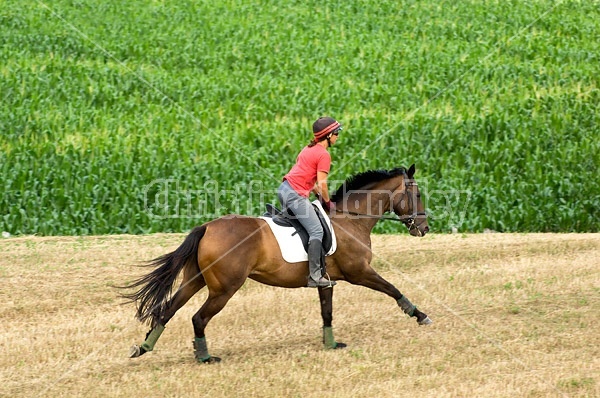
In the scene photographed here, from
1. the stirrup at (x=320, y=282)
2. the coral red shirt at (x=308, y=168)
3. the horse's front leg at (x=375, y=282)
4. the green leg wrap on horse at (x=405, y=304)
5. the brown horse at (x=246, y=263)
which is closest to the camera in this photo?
the brown horse at (x=246, y=263)

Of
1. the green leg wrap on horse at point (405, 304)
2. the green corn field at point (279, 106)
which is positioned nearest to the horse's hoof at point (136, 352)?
the green leg wrap on horse at point (405, 304)

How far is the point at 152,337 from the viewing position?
31.1 feet

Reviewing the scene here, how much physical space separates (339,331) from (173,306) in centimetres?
246

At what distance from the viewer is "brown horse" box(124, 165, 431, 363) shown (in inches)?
370

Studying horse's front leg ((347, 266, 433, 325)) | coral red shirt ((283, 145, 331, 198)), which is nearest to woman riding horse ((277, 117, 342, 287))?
coral red shirt ((283, 145, 331, 198))

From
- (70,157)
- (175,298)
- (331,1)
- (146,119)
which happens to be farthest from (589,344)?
(331,1)

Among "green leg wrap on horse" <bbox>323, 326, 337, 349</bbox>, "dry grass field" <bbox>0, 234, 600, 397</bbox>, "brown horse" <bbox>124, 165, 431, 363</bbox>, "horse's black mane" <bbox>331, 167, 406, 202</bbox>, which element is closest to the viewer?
"dry grass field" <bbox>0, 234, 600, 397</bbox>

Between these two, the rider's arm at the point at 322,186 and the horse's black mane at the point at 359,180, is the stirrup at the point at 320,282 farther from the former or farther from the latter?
the horse's black mane at the point at 359,180

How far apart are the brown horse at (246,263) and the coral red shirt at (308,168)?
1.93 feet

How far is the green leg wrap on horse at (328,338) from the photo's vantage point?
10055mm

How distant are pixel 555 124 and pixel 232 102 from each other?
28.8 ft

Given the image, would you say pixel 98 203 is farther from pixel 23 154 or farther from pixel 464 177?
pixel 464 177

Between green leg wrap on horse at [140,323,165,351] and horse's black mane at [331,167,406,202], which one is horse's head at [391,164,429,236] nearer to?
horse's black mane at [331,167,406,202]

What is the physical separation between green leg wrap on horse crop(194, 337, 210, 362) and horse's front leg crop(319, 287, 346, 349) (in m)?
1.43
